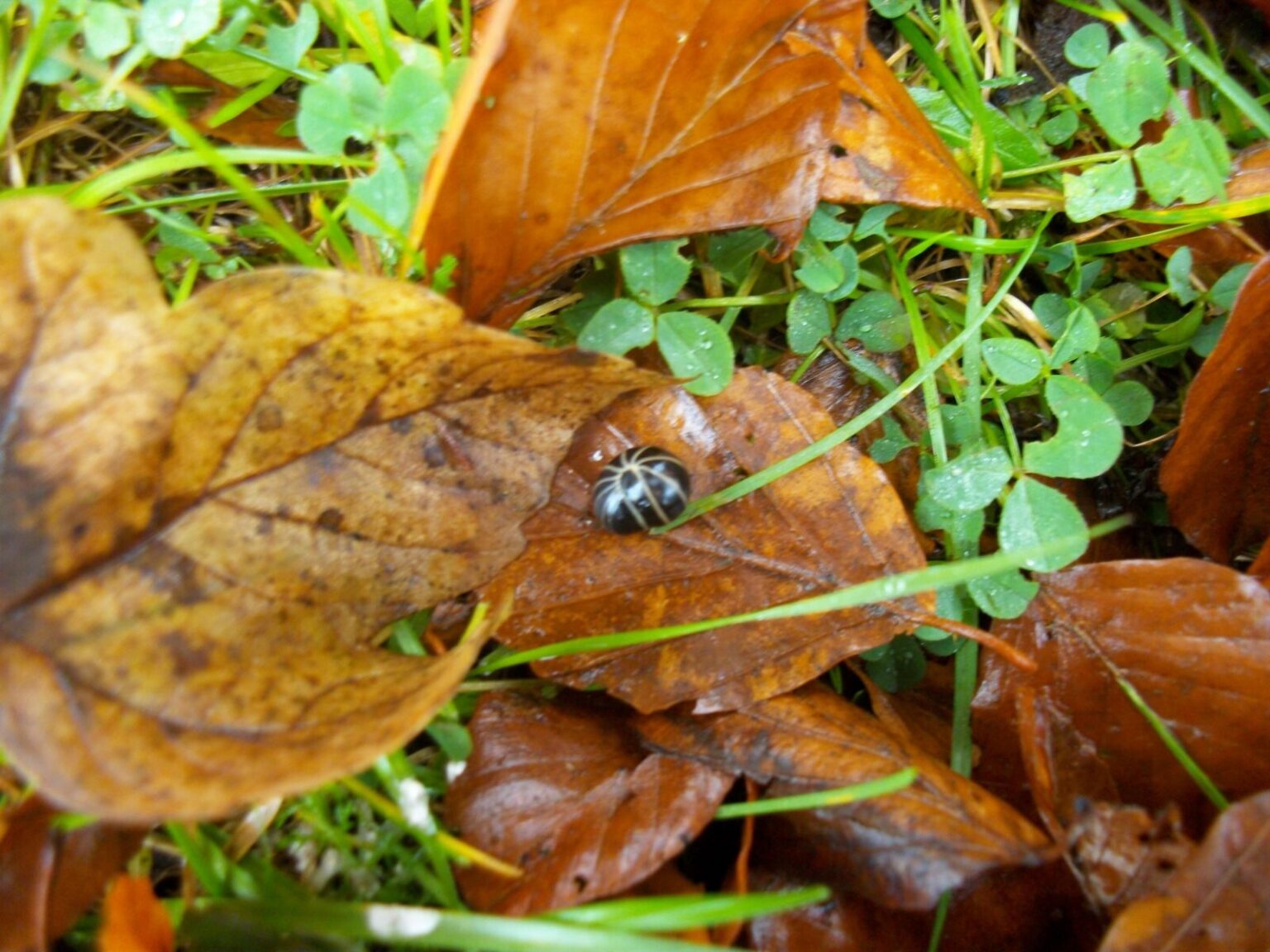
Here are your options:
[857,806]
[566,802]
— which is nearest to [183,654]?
[566,802]

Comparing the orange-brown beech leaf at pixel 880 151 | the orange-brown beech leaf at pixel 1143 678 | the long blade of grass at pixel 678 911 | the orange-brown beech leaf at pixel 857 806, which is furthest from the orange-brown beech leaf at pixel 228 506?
the orange-brown beech leaf at pixel 1143 678

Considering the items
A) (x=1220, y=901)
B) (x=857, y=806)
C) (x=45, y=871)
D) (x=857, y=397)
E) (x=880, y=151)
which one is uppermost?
(x=880, y=151)

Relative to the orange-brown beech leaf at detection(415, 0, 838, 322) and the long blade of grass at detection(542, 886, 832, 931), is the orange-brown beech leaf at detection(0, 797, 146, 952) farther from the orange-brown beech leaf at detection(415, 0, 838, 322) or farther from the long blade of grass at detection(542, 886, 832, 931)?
the orange-brown beech leaf at detection(415, 0, 838, 322)

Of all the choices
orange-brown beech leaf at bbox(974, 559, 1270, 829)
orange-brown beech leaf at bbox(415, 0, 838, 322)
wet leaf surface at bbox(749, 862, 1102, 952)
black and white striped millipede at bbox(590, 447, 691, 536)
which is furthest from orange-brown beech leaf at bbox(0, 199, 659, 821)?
orange-brown beech leaf at bbox(974, 559, 1270, 829)

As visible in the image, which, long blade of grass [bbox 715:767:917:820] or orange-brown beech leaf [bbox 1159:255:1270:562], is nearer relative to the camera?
long blade of grass [bbox 715:767:917:820]

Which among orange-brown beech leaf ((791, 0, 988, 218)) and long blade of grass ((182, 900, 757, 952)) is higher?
orange-brown beech leaf ((791, 0, 988, 218))

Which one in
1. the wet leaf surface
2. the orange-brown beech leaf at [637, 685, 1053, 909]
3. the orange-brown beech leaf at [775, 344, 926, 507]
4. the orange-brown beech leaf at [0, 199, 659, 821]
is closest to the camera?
the orange-brown beech leaf at [0, 199, 659, 821]

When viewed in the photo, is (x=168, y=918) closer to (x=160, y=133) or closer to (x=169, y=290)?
(x=169, y=290)

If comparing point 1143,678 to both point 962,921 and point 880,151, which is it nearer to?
point 962,921
